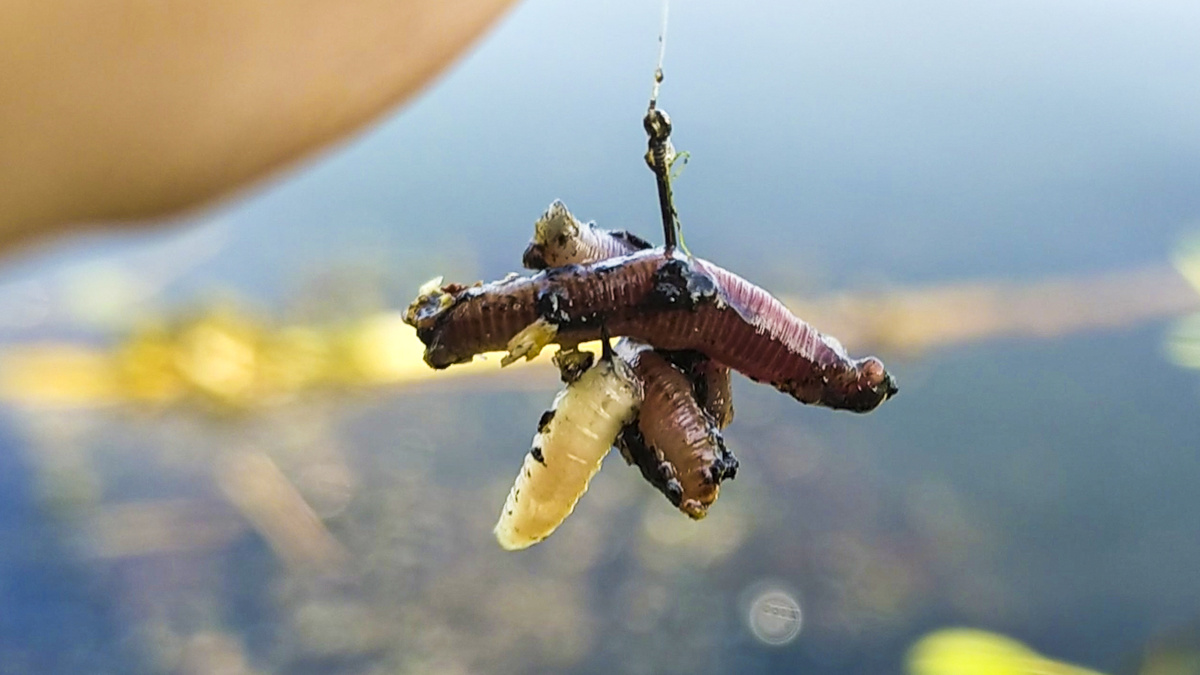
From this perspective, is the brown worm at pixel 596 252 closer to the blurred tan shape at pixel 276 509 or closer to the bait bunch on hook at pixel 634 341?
the bait bunch on hook at pixel 634 341

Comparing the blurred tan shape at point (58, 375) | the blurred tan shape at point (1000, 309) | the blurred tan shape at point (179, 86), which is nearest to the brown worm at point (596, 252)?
the blurred tan shape at point (179, 86)

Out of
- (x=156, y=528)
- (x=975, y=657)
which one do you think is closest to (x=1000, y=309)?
Result: (x=975, y=657)

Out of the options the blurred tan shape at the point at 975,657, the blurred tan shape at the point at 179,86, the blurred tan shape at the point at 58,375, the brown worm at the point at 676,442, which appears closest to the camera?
the brown worm at the point at 676,442

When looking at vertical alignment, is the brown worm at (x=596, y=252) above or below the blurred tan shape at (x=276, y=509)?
below

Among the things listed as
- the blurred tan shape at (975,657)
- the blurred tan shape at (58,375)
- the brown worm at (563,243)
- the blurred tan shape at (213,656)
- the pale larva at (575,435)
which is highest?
the blurred tan shape at (58,375)

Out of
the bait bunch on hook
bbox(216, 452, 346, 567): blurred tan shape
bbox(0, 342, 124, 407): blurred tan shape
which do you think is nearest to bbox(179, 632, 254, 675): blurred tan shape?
bbox(216, 452, 346, 567): blurred tan shape

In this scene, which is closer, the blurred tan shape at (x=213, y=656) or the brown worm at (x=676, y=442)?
the brown worm at (x=676, y=442)

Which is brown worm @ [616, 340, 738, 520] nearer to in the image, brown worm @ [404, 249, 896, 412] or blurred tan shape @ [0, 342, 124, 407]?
brown worm @ [404, 249, 896, 412]
